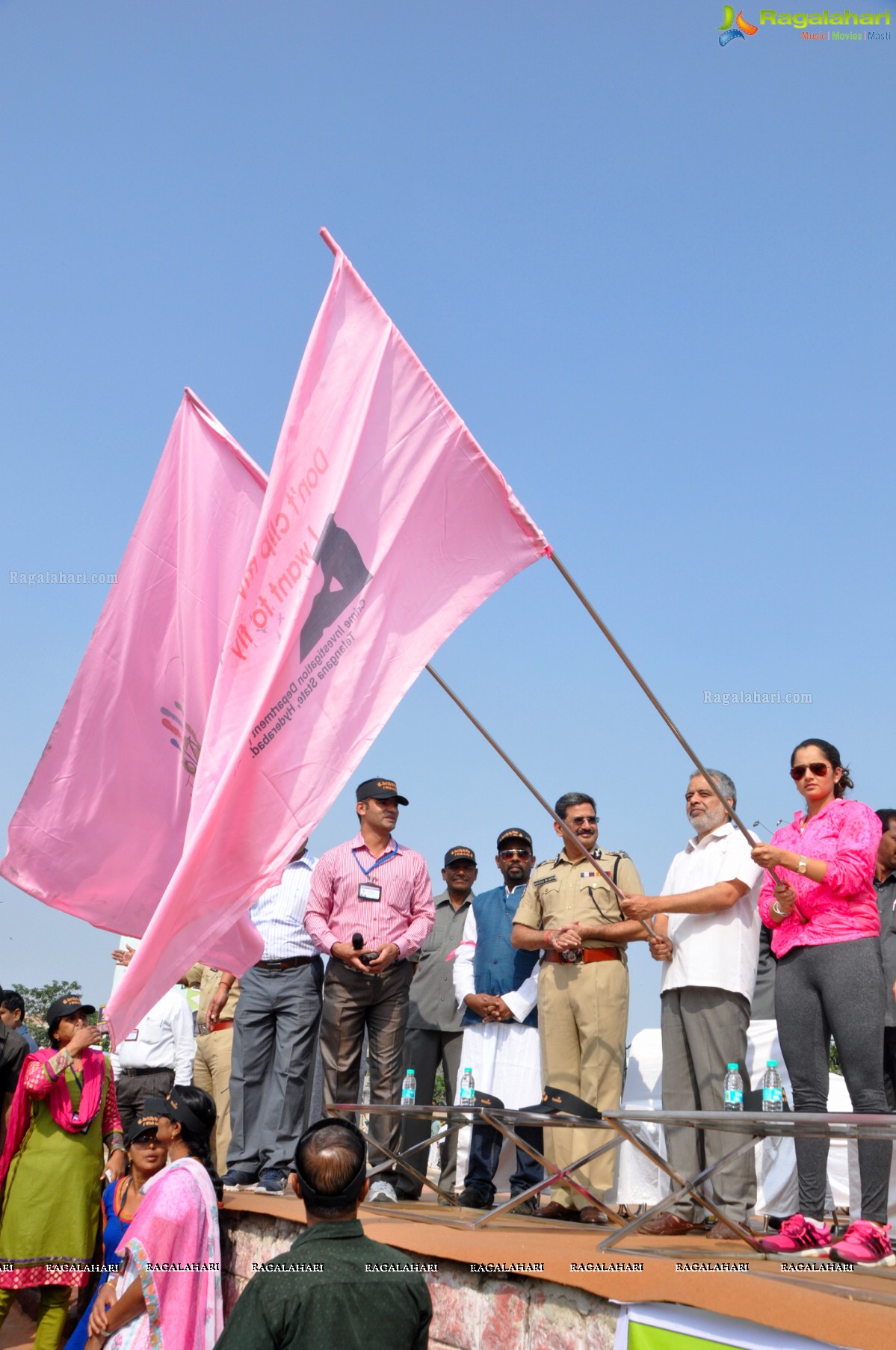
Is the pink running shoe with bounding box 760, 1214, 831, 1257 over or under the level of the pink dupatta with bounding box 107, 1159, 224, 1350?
over

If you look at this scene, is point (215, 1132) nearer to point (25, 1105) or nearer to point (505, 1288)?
point (25, 1105)

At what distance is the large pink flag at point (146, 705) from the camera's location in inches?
235

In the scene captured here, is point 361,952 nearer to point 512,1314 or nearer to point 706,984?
point 706,984

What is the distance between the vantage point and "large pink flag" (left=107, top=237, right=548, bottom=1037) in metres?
4.65

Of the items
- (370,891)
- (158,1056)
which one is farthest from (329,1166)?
(158,1056)

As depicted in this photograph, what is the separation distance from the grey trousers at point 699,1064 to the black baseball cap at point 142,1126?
2.40m

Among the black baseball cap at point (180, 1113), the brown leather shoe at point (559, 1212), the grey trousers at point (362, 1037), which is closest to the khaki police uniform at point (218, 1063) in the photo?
the grey trousers at point (362, 1037)

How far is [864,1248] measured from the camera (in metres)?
4.13

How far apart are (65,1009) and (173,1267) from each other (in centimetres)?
234

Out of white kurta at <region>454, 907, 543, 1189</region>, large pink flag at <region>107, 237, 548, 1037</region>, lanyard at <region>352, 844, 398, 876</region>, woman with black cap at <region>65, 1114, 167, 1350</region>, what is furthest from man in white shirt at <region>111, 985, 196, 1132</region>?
large pink flag at <region>107, 237, 548, 1037</region>

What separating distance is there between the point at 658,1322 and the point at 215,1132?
519cm

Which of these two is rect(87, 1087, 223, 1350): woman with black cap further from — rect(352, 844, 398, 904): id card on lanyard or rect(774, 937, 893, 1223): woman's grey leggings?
rect(774, 937, 893, 1223): woman's grey leggings

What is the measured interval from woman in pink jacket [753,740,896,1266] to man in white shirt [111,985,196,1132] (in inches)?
201

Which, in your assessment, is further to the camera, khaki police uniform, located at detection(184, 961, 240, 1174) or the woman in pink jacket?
khaki police uniform, located at detection(184, 961, 240, 1174)
